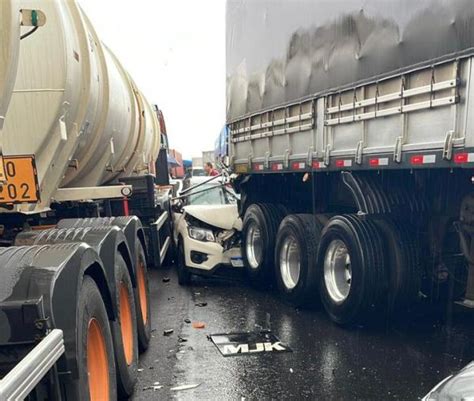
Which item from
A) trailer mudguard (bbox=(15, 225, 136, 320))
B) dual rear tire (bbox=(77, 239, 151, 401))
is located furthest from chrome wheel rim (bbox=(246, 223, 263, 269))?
trailer mudguard (bbox=(15, 225, 136, 320))

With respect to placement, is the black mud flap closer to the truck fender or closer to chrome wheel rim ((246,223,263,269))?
the truck fender

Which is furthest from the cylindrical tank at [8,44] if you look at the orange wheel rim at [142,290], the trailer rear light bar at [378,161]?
the trailer rear light bar at [378,161]

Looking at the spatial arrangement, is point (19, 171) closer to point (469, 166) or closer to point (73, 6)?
point (73, 6)

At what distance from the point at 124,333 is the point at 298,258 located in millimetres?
2808

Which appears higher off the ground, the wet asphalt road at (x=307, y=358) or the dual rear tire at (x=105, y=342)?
the dual rear tire at (x=105, y=342)

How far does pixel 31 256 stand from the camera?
8.62 ft

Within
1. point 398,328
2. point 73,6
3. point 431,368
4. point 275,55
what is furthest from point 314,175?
point 73,6

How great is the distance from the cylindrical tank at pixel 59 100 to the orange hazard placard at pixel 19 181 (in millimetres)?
637

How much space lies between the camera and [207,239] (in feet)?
24.4

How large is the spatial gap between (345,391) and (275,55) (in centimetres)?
435

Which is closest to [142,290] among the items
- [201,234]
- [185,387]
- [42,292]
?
[185,387]

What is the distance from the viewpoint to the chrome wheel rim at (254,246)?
7.34m

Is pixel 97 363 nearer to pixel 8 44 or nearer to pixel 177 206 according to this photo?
pixel 8 44

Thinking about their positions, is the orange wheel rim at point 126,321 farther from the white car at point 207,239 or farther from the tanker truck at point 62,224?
the white car at point 207,239
